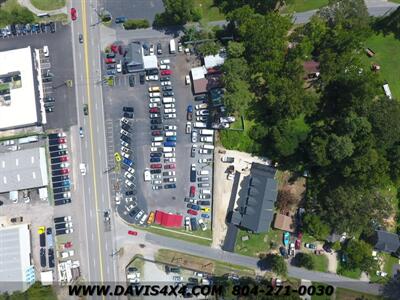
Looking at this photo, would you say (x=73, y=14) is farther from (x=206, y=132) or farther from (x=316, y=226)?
(x=316, y=226)

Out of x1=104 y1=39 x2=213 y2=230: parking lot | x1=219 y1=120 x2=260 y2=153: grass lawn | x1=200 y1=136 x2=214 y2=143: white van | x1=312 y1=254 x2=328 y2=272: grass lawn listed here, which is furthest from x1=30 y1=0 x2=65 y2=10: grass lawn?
x1=312 y1=254 x2=328 y2=272: grass lawn

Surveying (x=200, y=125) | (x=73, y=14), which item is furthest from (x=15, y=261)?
(x=73, y=14)

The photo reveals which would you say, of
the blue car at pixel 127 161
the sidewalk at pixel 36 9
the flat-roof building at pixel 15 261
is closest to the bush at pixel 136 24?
the sidewalk at pixel 36 9

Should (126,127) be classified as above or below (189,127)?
above

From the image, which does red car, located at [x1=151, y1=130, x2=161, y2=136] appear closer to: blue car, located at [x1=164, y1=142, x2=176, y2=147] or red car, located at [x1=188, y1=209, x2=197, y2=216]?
blue car, located at [x1=164, y1=142, x2=176, y2=147]

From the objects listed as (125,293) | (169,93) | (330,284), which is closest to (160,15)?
(169,93)

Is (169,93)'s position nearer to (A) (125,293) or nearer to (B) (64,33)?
(B) (64,33)
